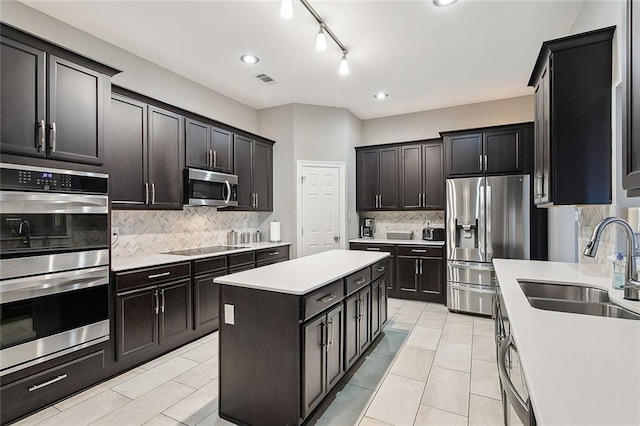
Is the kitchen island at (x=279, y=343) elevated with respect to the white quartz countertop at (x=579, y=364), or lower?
lower

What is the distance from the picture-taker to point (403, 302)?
4898mm

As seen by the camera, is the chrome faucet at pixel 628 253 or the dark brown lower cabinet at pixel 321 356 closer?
the chrome faucet at pixel 628 253

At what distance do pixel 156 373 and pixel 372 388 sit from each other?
1.86 metres

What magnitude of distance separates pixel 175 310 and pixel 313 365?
1.81 m

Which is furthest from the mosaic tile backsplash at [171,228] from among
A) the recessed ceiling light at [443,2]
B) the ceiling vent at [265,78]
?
the recessed ceiling light at [443,2]

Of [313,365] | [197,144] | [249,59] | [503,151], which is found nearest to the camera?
[313,365]

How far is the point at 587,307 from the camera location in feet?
5.49

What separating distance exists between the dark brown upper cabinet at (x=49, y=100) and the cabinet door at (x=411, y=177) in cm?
412

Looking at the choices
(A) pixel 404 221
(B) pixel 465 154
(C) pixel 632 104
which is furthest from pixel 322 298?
(A) pixel 404 221

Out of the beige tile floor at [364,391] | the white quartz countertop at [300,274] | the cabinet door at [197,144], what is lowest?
the beige tile floor at [364,391]

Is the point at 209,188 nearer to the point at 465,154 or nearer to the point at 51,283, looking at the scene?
the point at 51,283

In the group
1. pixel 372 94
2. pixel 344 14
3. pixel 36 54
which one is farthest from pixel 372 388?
pixel 372 94

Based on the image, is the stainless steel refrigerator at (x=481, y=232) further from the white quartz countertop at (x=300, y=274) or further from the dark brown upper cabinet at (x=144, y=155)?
the dark brown upper cabinet at (x=144, y=155)

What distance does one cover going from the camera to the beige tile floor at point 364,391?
2.12 meters
